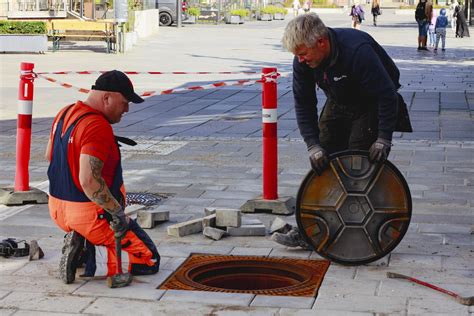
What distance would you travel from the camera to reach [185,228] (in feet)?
24.0

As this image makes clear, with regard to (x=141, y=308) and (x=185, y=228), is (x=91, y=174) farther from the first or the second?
(x=185, y=228)

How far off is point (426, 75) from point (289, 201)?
1483 centimetres

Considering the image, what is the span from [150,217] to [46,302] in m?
1.99

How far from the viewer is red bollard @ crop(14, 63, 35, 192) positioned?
8.69 m

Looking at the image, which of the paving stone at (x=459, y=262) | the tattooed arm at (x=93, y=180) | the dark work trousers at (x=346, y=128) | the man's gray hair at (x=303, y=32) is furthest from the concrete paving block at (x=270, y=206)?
the tattooed arm at (x=93, y=180)

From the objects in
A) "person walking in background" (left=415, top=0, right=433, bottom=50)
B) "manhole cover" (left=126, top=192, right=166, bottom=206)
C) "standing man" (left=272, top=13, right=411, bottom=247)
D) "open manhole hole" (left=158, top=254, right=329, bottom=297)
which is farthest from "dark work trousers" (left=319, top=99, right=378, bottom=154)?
"person walking in background" (left=415, top=0, right=433, bottom=50)

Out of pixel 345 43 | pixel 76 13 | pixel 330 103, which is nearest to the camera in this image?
pixel 345 43

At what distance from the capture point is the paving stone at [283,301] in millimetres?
5586

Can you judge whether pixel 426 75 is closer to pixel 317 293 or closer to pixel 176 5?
pixel 317 293

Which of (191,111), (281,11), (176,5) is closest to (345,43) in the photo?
(191,111)

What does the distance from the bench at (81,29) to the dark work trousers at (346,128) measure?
78.8ft

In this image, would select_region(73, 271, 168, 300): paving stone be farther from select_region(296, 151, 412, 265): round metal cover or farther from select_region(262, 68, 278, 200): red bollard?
select_region(262, 68, 278, 200): red bollard

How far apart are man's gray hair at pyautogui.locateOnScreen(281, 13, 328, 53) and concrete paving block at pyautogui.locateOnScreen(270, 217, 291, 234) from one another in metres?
1.59

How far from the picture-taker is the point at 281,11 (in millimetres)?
63688
